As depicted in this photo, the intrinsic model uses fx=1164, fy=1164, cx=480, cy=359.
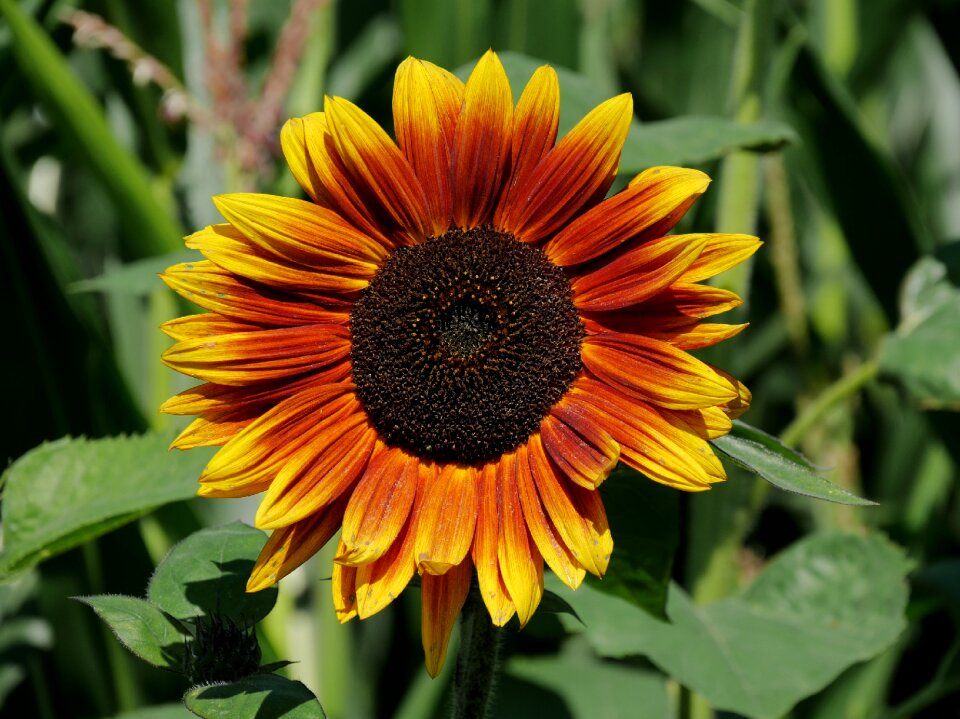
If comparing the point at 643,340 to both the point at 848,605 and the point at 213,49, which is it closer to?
the point at 848,605

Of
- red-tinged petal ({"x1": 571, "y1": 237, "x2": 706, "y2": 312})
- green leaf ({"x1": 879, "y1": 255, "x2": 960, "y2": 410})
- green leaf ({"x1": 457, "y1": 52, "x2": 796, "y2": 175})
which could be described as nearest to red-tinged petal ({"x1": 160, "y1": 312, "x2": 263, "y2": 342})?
red-tinged petal ({"x1": 571, "y1": 237, "x2": 706, "y2": 312})

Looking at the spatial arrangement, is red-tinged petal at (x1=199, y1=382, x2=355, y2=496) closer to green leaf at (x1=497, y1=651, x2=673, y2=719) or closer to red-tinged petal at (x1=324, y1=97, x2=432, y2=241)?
red-tinged petal at (x1=324, y1=97, x2=432, y2=241)

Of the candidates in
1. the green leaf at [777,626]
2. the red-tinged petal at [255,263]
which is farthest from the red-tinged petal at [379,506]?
the green leaf at [777,626]

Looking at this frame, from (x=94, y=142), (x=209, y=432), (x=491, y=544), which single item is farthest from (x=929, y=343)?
(x=94, y=142)

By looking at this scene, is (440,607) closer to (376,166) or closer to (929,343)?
(376,166)

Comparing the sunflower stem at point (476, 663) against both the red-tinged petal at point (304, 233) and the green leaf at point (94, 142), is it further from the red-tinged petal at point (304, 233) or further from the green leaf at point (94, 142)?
the green leaf at point (94, 142)

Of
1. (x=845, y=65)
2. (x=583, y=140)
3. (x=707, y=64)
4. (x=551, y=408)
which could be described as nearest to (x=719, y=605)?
(x=551, y=408)
